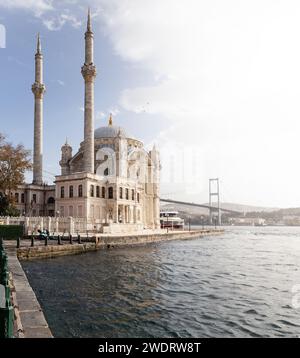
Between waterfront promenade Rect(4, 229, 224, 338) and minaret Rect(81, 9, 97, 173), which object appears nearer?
waterfront promenade Rect(4, 229, 224, 338)

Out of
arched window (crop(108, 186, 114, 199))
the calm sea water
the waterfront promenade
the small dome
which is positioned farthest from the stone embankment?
the small dome

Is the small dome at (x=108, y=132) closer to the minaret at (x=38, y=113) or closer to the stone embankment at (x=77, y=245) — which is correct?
the minaret at (x=38, y=113)

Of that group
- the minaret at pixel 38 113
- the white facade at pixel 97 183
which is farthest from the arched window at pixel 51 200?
the minaret at pixel 38 113

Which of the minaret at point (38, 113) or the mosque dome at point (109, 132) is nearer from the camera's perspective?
the minaret at point (38, 113)

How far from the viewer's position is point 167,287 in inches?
623

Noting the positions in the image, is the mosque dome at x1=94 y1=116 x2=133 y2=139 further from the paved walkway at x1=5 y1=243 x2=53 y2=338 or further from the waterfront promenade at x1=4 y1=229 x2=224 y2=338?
the paved walkway at x1=5 y1=243 x2=53 y2=338

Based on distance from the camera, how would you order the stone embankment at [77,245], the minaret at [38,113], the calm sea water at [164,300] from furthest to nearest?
1. the minaret at [38,113]
2. the stone embankment at [77,245]
3. the calm sea water at [164,300]

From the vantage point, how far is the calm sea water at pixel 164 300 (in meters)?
9.99

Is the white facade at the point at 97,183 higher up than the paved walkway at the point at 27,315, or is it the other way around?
the white facade at the point at 97,183

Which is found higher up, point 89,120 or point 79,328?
point 89,120

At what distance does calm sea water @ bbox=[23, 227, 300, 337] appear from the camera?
999 cm
